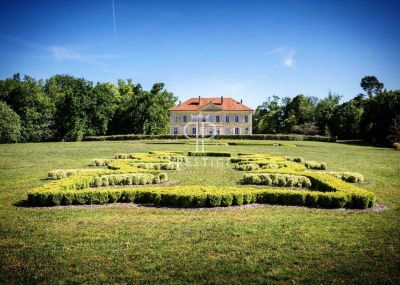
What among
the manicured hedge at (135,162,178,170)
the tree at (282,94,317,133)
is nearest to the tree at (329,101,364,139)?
the tree at (282,94,317,133)

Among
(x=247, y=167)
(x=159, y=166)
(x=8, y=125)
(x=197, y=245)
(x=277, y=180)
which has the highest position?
(x=8, y=125)

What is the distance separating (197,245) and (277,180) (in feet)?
25.6

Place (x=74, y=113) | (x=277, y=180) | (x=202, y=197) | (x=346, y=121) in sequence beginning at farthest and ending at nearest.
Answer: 1. (x=346, y=121)
2. (x=74, y=113)
3. (x=277, y=180)
4. (x=202, y=197)

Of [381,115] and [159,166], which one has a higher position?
[381,115]

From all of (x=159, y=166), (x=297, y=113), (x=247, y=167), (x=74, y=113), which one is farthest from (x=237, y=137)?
(x=159, y=166)

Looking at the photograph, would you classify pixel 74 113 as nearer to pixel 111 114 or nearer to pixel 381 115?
pixel 111 114

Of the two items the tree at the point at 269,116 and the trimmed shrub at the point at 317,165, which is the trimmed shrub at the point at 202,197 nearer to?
the trimmed shrub at the point at 317,165

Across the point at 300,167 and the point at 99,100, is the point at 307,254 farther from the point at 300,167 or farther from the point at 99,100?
the point at 99,100

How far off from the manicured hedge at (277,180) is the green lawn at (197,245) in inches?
149

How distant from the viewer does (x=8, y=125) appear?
43250mm

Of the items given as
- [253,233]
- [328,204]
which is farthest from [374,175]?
[253,233]

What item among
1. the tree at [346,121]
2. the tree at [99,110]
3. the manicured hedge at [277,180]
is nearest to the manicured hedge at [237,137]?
the tree at [99,110]

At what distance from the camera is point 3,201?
10.5 metres

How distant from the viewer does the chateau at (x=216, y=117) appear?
220 feet
